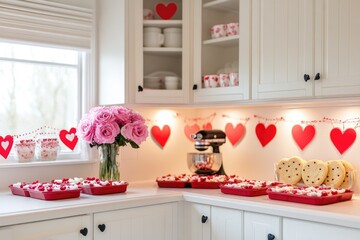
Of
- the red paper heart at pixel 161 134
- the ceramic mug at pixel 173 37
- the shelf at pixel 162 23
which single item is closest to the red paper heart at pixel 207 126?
the red paper heart at pixel 161 134

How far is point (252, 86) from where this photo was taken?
106 inches

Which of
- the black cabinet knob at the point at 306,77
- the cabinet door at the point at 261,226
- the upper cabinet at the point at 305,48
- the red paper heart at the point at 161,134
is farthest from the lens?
the red paper heart at the point at 161,134

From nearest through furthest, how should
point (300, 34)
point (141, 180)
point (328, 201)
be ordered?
1. point (328, 201)
2. point (300, 34)
3. point (141, 180)

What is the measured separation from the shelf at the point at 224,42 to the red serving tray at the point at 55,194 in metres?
1.24

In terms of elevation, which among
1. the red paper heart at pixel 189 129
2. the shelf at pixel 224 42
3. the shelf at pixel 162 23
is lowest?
the red paper heart at pixel 189 129

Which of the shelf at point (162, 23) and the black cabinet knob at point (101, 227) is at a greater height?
the shelf at point (162, 23)

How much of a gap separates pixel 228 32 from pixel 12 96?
136cm

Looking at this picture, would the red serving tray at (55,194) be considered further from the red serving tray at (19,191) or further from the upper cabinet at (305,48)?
the upper cabinet at (305,48)

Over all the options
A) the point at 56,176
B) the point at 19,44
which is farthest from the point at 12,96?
the point at 56,176

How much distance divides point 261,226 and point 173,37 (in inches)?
54.9

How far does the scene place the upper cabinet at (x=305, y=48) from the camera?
226cm

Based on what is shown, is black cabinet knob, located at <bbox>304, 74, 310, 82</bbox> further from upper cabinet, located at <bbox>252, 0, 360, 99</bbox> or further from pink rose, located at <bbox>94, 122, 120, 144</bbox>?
pink rose, located at <bbox>94, 122, 120, 144</bbox>

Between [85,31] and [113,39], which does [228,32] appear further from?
[85,31]

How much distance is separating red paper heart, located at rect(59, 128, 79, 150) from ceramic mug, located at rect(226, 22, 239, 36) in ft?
3.78
